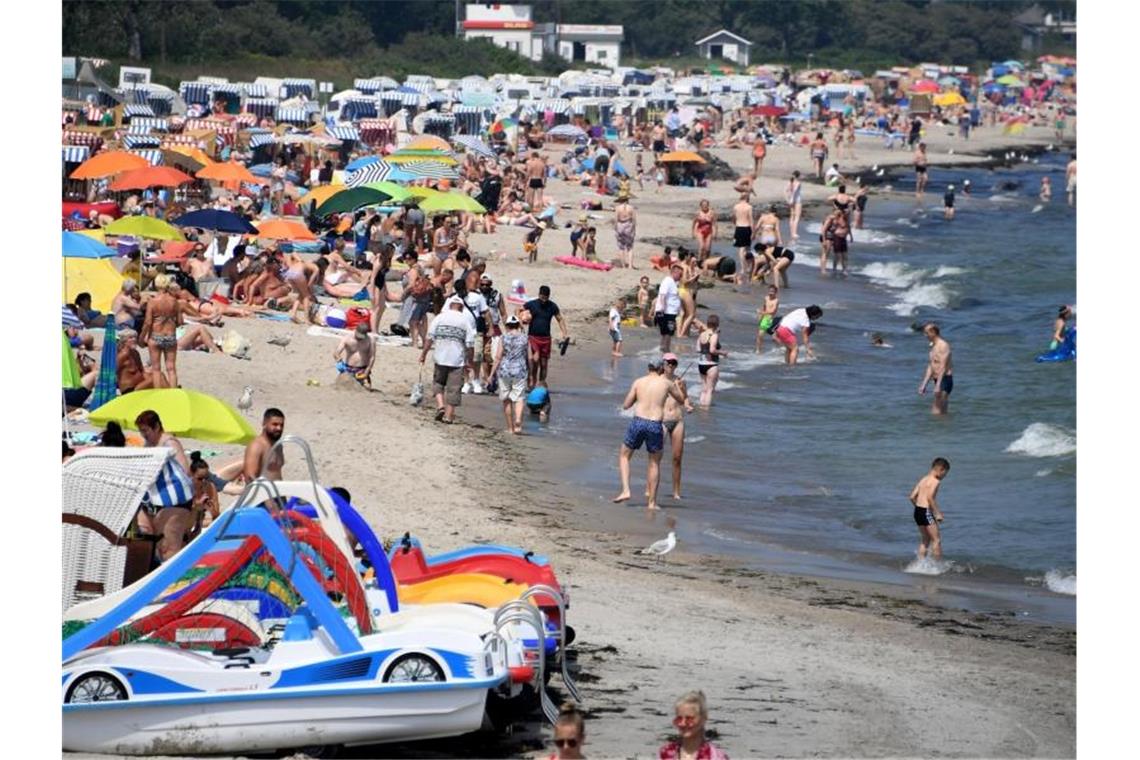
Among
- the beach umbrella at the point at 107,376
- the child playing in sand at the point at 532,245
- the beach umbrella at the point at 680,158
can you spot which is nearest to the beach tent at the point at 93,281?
the beach umbrella at the point at 107,376

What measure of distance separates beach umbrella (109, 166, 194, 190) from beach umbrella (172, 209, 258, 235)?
8.69 feet

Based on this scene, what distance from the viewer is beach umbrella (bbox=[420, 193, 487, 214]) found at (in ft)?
77.4

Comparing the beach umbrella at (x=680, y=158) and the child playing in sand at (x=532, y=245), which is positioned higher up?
the beach umbrella at (x=680, y=158)

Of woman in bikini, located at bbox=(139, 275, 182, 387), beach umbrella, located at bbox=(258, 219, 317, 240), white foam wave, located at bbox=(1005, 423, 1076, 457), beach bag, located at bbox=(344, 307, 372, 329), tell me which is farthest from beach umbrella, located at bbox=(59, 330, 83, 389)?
white foam wave, located at bbox=(1005, 423, 1076, 457)

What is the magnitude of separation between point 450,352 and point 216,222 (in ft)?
19.4

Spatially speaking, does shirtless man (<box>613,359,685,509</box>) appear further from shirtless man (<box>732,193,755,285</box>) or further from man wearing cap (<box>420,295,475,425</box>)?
shirtless man (<box>732,193,755,285</box>)

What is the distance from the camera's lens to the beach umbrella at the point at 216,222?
20250 mm

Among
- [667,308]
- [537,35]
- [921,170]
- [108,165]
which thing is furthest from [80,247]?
[537,35]

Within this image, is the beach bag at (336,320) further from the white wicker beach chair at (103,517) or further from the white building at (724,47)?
the white building at (724,47)

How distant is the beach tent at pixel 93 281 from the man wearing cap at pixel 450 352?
3410 millimetres

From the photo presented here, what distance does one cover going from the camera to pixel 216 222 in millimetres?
20375
